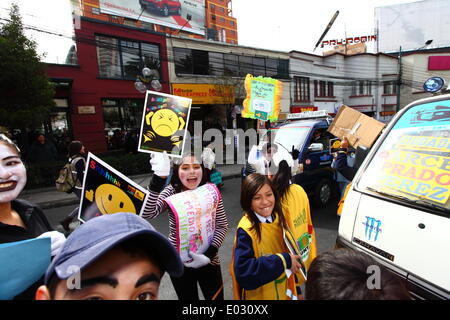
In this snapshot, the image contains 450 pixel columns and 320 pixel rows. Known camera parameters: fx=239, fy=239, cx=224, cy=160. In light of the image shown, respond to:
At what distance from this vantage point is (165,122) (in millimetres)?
2109

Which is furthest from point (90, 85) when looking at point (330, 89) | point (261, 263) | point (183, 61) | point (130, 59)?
point (330, 89)

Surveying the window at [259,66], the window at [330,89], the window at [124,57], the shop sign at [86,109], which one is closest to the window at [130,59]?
the window at [124,57]

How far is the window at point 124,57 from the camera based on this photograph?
12.4 meters

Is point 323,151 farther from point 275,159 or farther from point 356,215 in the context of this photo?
point 356,215

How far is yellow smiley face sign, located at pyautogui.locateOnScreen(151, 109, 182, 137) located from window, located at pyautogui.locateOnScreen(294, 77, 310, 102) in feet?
65.5

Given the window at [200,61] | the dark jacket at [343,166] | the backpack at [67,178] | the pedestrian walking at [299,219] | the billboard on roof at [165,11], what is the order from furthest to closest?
1. the window at [200,61]
2. the billboard on roof at [165,11]
3. the backpack at [67,178]
4. the dark jacket at [343,166]
5. the pedestrian walking at [299,219]

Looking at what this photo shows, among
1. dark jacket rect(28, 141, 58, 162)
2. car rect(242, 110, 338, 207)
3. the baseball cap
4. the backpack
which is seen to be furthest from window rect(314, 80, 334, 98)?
the baseball cap

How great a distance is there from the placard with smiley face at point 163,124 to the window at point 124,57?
12.0 metres

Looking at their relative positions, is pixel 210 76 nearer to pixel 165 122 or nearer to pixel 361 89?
pixel 165 122

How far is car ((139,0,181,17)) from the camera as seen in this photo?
583 inches

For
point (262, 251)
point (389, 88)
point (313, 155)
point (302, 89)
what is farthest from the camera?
point (389, 88)

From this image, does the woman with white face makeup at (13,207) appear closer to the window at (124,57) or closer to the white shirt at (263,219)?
the white shirt at (263,219)

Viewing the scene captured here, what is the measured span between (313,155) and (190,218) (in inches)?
174

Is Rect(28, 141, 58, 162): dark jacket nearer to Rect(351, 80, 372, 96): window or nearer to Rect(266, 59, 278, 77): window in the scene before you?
Rect(266, 59, 278, 77): window
